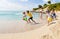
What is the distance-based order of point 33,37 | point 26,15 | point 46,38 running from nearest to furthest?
1. point 46,38
2. point 33,37
3. point 26,15

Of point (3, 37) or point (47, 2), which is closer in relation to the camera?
point (3, 37)

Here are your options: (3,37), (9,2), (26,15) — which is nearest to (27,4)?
(9,2)

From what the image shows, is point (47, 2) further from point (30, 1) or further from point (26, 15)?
point (26, 15)

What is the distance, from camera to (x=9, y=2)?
12.7 m

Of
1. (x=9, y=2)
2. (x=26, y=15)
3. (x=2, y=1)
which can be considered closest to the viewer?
(x=26, y=15)

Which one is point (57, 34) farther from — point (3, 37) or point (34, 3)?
point (34, 3)

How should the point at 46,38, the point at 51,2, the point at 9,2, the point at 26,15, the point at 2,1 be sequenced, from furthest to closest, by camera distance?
the point at 2,1, the point at 9,2, the point at 51,2, the point at 26,15, the point at 46,38

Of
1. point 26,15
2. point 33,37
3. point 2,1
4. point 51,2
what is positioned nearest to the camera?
point 33,37

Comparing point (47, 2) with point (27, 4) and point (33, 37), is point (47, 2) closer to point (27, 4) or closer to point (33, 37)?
point (27, 4)

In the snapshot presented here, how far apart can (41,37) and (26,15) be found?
379 cm

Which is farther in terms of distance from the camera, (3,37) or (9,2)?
(9,2)

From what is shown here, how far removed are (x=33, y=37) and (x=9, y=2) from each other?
823 centimetres

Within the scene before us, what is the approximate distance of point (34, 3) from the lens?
40.7ft

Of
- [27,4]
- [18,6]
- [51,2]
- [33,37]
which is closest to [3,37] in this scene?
[33,37]
